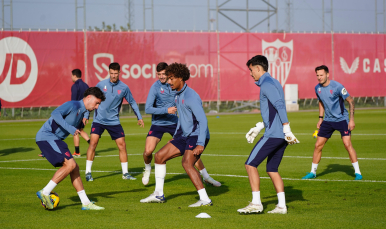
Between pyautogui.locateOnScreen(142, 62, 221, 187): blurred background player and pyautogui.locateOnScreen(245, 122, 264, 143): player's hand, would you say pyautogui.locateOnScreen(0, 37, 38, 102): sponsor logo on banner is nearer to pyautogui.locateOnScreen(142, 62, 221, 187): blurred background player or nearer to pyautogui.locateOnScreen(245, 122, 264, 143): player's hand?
pyautogui.locateOnScreen(142, 62, 221, 187): blurred background player

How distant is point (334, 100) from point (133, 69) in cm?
2745

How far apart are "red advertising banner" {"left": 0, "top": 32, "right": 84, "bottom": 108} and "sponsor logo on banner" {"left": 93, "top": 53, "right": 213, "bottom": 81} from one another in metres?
1.24

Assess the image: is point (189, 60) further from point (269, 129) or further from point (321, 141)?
point (269, 129)

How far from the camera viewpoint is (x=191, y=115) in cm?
818

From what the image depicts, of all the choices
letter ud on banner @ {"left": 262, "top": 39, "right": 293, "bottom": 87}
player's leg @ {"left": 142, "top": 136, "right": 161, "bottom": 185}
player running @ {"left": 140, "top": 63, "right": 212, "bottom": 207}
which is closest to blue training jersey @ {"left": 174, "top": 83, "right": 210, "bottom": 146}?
player running @ {"left": 140, "top": 63, "right": 212, "bottom": 207}

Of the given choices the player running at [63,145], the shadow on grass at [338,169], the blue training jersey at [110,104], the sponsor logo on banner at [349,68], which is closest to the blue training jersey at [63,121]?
the player running at [63,145]

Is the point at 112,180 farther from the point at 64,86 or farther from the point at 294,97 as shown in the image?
the point at 294,97

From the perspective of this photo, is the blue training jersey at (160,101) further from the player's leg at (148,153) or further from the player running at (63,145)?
the player running at (63,145)

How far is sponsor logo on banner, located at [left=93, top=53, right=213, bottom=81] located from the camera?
35969mm

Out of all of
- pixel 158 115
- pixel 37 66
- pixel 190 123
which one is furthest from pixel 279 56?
pixel 190 123

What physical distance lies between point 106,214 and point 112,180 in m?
3.38

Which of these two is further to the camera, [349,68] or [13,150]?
[349,68]

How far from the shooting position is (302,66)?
137ft

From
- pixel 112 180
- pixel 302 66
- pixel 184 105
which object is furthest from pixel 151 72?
pixel 184 105
